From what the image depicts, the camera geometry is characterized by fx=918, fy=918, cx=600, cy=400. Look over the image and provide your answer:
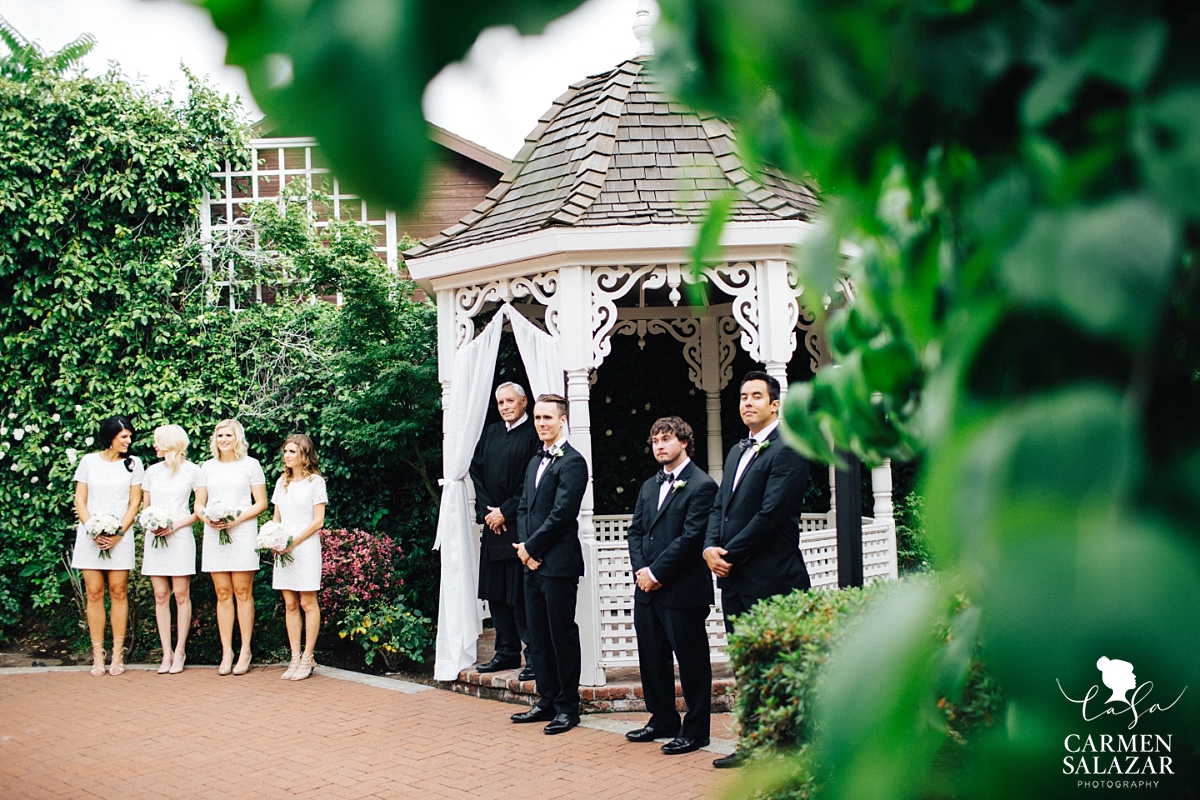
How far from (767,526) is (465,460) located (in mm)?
3316

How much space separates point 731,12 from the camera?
0.40 meters

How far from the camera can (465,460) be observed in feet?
25.9

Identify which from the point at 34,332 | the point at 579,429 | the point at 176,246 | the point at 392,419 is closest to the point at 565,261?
the point at 579,429

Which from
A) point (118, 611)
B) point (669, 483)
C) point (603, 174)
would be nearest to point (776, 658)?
point (669, 483)

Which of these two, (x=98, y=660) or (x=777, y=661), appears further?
(x=98, y=660)

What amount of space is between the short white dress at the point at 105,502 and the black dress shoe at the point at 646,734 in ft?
16.2

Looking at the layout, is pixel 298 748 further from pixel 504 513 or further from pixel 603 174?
pixel 603 174

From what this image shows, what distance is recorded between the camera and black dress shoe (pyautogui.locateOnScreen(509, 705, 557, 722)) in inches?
255

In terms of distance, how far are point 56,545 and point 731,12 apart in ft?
36.6

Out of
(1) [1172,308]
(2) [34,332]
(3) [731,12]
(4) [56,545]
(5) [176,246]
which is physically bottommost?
(4) [56,545]

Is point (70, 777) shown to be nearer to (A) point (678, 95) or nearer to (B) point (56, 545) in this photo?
(B) point (56, 545)

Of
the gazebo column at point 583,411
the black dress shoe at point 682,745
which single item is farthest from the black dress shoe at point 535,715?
the black dress shoe at point 682,745

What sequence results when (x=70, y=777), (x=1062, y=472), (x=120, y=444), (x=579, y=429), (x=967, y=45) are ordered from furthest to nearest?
(x=120, y=444) → (x=579, y=429) → (x=70, y=777) → (x=967, y=45) → (x=1062, y=472)

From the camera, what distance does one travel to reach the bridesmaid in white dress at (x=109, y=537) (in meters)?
8.12
